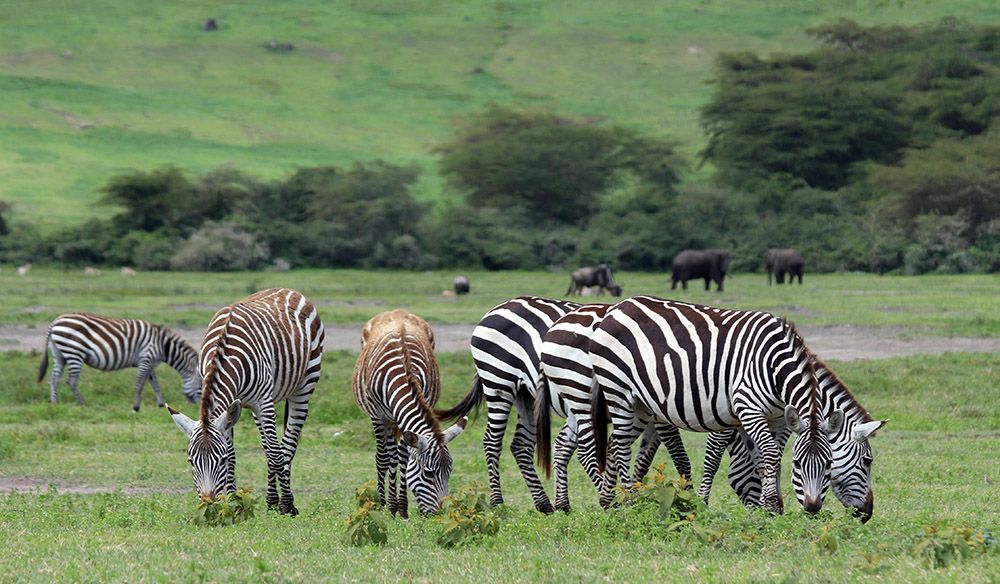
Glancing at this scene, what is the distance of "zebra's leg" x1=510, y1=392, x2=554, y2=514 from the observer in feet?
36.5

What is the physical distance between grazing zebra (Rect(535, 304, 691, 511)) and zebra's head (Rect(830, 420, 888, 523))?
1627mm

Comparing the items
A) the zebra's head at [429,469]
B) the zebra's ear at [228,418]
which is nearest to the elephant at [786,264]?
the zebra's head at [429,469]

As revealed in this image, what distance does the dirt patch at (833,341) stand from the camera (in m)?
23.3

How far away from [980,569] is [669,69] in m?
94.5

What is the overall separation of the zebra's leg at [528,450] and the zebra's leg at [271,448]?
1890mm

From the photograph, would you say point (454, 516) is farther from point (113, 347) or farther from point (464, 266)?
point (464, 266)

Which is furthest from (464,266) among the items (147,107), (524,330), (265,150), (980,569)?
(980,569)

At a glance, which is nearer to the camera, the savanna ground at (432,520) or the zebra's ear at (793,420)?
the savanna ground at (432,520)

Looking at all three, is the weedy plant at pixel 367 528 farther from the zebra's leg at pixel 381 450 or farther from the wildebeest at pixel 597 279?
the wildebeest at pixel 597 279

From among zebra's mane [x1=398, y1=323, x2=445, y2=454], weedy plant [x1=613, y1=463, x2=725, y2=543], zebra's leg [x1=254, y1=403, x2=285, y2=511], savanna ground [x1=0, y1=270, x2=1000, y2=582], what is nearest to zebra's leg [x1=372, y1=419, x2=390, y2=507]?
savanna ground [x1=0, y1=270, x2=1000, y2=582]

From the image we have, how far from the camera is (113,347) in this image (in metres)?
19.9

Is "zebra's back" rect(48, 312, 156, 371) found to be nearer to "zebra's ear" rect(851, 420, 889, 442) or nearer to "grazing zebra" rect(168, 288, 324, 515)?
"grazing zebra" rect(168, 288, 324, 515)

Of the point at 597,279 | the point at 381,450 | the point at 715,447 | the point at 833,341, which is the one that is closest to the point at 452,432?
the point at 381,450

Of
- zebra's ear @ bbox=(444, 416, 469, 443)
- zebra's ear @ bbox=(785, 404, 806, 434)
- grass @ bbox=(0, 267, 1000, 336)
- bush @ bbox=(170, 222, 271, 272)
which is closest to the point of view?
zebra's ear @ bbox=(785, 404, 806, 434)
